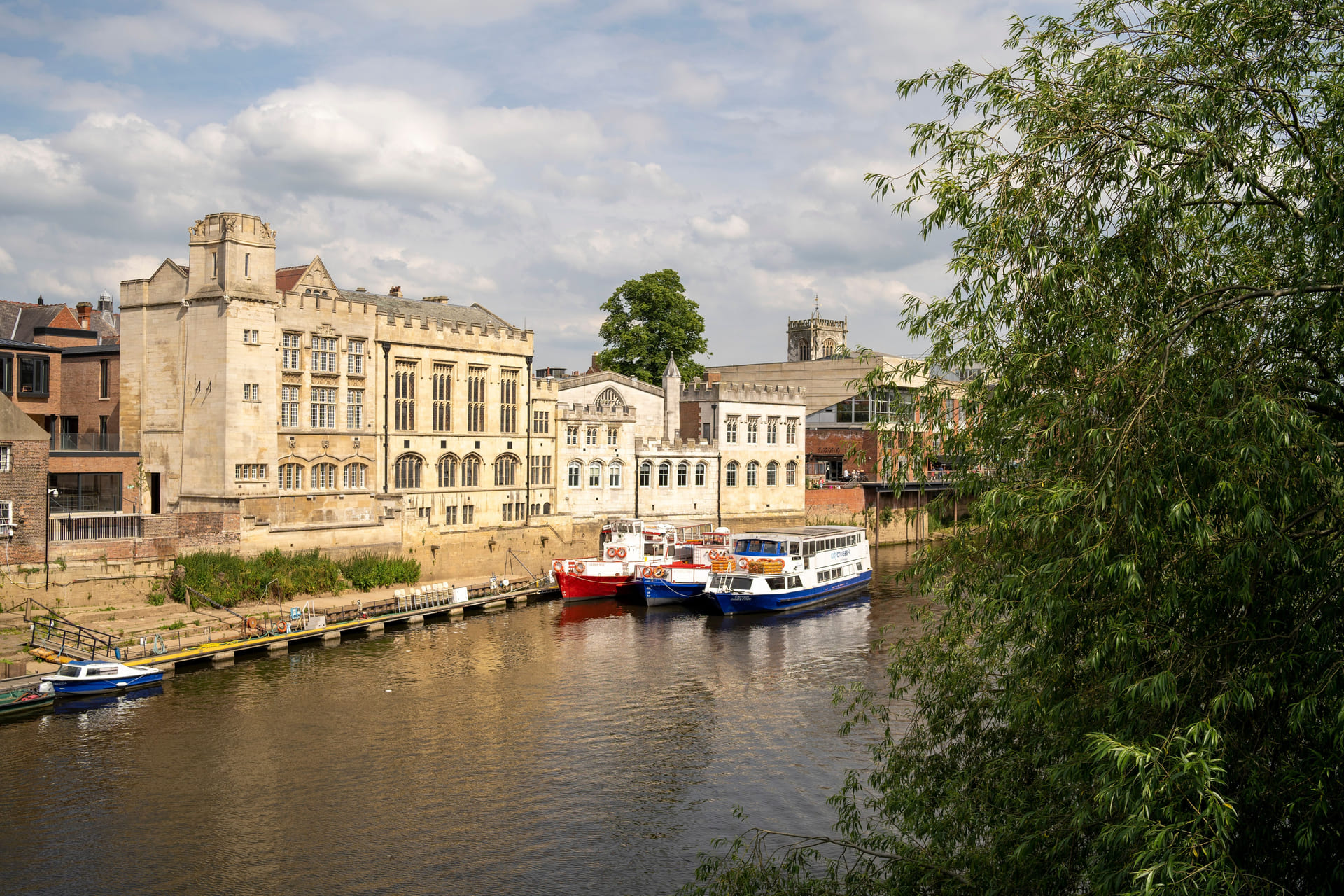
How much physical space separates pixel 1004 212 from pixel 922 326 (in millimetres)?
1995

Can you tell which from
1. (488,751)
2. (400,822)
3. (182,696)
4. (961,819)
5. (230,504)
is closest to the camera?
(961,819)

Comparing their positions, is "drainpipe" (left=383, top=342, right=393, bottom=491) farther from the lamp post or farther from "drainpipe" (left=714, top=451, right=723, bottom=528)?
"drainpipe" (left=714, top=451, right=723, bottom=528)

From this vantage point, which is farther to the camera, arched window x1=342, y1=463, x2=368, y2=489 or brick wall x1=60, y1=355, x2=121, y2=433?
brick wall x1=60, y1=355, x2=121, y2=433

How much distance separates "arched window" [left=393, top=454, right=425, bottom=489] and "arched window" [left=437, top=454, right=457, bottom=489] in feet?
4.43

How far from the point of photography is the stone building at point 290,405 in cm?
4819

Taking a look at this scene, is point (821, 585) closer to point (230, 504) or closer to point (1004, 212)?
point (230, 504)

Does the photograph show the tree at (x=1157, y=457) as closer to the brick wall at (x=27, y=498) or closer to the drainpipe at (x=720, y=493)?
the brick wall at (x=27, y=498)

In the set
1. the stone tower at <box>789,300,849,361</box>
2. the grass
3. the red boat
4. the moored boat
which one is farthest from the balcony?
the stone tower at <box>789,300,849,361</box>

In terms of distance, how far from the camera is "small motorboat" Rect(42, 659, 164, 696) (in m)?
33.2

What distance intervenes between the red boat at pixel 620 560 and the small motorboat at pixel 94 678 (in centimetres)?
2393

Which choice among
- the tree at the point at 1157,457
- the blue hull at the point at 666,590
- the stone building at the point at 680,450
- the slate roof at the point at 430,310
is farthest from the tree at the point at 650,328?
the tree at the point at 1157,457

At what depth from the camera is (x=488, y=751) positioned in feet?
98.2

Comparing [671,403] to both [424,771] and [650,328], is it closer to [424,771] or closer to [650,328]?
[650,328]

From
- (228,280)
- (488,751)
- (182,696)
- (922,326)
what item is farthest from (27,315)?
(922,326)
